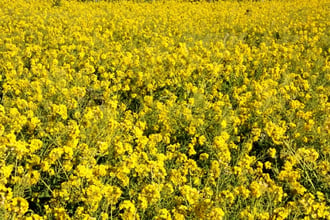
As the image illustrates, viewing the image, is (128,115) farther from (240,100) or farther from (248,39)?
(248,39)

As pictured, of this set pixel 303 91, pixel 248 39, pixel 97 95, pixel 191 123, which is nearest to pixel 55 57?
pixel 97 95

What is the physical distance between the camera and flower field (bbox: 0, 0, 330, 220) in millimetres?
2652

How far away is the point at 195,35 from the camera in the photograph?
7.73 meters

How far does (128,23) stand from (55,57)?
2878mm

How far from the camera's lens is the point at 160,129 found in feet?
13.4

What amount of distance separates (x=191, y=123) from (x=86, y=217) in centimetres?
185

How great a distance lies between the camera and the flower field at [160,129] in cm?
265

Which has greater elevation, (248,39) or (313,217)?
(248,39)

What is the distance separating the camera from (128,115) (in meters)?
3.93

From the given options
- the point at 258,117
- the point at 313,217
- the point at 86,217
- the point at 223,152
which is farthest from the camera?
the point at 258,117

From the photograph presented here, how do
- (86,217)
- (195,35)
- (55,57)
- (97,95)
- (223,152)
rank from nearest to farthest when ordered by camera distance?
(86,217) < (223,152) < (97,95) < (55,57) < (195,35)

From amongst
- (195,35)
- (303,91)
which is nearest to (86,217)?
(303,91)

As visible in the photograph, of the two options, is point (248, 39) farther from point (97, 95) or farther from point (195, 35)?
point (97, 95)

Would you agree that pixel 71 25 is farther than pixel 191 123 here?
Yes
